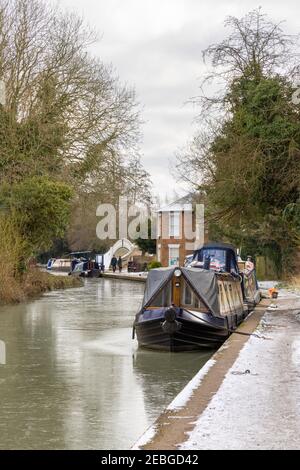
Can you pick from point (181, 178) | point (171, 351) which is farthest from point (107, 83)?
point (171, 351)

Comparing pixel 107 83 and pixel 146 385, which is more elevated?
pixel 107 83

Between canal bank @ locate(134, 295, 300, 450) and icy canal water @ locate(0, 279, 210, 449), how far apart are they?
2.47 ft

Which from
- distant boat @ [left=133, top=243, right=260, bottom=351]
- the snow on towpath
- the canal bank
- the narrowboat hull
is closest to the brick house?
distant boat @ [left=133, top=243, right=260, bottom=351]

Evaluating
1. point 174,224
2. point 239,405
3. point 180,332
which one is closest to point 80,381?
point 180,332

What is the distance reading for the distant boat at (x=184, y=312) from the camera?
17828 millimetres

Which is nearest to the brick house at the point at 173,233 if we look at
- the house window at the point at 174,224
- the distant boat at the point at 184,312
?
the house window at the point at 174,224

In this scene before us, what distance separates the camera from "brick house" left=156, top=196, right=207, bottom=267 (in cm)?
6488

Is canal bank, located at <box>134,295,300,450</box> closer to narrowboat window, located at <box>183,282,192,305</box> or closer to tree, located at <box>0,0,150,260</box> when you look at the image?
narrowboat window, located at <box>183,282,192,305</box>

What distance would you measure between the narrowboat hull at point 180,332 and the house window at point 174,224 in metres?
48.3

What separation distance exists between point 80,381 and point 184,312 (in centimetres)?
504
